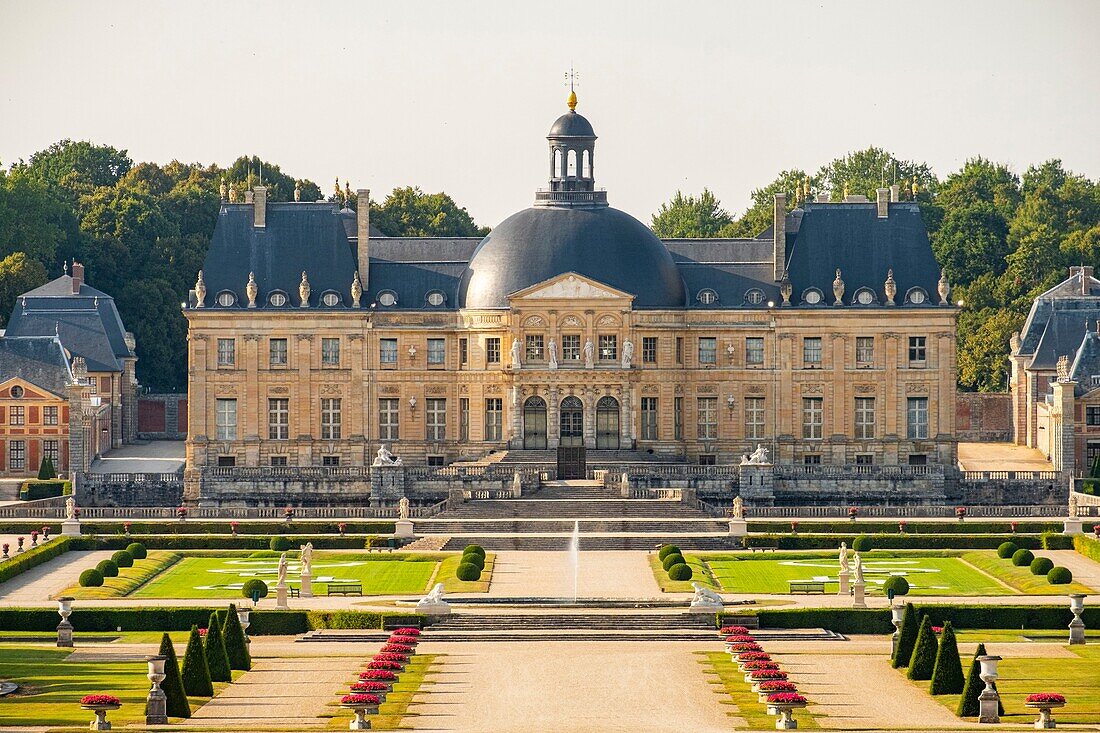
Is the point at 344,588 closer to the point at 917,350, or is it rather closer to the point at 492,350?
the point at 492,350

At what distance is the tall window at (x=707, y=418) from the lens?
Answer: 114500mm

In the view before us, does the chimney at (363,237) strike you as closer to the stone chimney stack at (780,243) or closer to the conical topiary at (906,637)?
the stone chimney stack at (780,243)

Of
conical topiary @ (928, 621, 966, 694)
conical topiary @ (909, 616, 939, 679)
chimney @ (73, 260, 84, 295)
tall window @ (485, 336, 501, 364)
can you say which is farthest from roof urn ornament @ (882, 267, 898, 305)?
conical topiary @ (928, 621, 966, 694)

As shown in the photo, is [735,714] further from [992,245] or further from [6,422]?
[992,245]

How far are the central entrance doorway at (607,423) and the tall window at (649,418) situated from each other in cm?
131

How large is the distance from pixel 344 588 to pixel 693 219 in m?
84.1

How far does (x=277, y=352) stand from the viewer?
376 ft

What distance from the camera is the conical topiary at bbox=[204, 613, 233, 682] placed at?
65625mm

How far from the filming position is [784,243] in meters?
115

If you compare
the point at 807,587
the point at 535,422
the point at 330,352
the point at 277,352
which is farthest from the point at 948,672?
the point at 277,352

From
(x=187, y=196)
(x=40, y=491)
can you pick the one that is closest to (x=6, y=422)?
(x=40, y=491)

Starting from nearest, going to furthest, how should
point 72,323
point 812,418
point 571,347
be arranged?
point 571,347 < point 812,418 < point 72,323

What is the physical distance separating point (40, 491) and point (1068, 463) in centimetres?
4244

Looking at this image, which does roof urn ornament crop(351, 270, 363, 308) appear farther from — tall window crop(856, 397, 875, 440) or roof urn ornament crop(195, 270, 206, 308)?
tall window crop(856, 397, 875, 440)
